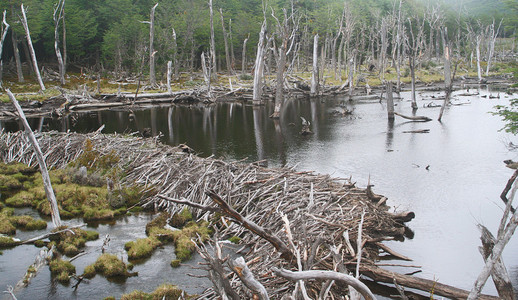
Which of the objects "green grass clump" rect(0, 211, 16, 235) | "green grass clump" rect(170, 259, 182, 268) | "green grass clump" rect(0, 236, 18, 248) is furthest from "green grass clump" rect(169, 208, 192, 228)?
"green grass clump" rect(0, 211, 16, 235)

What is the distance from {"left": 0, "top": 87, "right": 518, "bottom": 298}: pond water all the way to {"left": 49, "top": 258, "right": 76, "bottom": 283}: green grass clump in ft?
0.92

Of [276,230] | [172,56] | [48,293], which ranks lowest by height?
[48,293]

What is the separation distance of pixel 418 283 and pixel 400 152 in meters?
17.9

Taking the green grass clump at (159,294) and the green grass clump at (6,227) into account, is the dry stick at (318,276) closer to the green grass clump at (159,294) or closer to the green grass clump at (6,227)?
the green grass clump at (159,294)

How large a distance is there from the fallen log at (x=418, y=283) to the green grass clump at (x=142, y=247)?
6653 mm

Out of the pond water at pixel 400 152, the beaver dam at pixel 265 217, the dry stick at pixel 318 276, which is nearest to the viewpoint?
the dry stick at pixel 318 276

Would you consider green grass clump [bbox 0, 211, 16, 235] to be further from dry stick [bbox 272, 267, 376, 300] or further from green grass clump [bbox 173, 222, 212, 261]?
dry stick [bbox 272, 267, 376, 300]

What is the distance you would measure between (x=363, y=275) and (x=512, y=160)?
17300mm

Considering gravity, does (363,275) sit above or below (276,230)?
below

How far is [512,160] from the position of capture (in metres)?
24.2

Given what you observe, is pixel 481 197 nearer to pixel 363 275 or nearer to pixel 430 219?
pixel 430 219

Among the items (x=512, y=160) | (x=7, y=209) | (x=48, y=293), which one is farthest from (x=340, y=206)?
(x=512, y=160)

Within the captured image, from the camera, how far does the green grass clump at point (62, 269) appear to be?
11906 millimetres

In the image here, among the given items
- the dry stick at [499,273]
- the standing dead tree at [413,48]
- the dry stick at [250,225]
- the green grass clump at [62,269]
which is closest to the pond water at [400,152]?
the green grass clump at [62,269]
